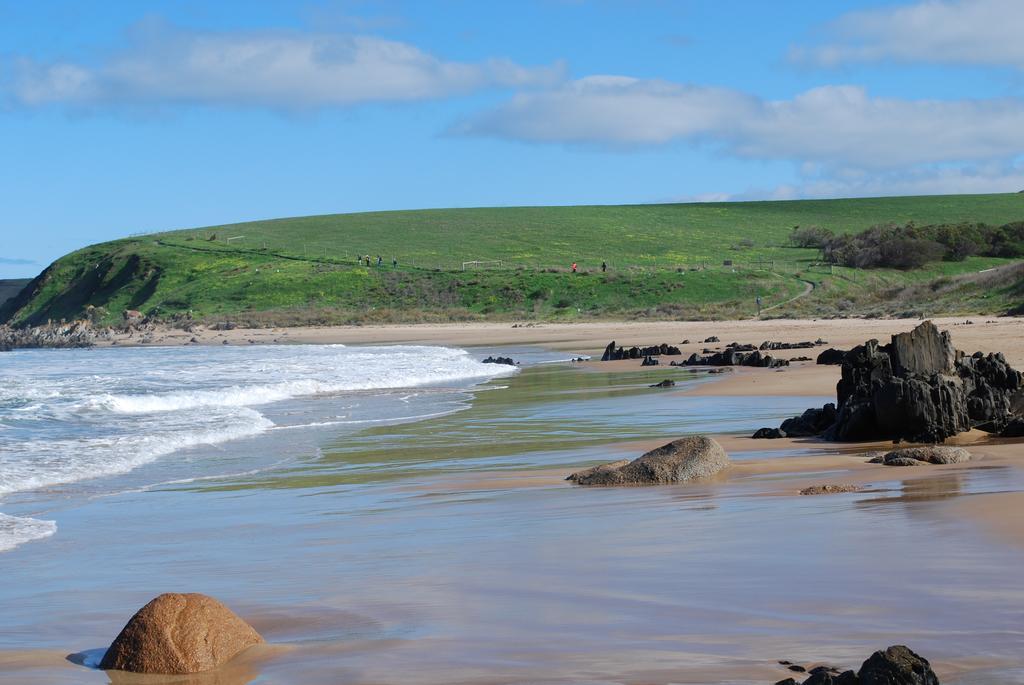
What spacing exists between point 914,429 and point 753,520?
16.7 ft

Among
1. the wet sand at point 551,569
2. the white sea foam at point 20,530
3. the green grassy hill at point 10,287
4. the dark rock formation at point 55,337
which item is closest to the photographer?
the wet sand at point 551,569

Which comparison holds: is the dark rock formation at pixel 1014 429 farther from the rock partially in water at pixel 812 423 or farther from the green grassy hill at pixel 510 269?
the green grassy hill at pixel 510 269

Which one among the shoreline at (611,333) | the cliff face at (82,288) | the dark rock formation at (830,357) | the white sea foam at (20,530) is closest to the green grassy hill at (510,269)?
the cliff face at (82,288)

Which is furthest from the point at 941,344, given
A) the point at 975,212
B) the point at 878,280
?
the point at 975,212

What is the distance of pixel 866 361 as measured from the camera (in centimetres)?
1396

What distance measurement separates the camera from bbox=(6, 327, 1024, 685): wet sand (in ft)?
16.7

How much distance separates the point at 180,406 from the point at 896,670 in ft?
67.0

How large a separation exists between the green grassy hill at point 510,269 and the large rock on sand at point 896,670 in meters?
43.1

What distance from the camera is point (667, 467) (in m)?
10.5

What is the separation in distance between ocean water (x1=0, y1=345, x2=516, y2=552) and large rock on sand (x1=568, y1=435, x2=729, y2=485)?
178 inches

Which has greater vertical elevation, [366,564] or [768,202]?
[768,202]

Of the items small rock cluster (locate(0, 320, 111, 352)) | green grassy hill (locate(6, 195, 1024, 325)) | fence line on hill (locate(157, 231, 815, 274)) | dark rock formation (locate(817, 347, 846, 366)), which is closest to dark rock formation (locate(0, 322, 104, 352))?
small rock cluster (locate(0, 320, 111, 352))

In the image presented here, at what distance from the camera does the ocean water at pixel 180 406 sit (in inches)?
547

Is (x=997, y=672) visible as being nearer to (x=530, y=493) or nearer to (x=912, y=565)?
(x=912, y=565)
